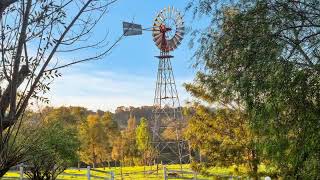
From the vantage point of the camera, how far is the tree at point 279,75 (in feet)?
23.4

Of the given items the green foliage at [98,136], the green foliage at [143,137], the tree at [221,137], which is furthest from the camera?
the green foliage at [143,137]

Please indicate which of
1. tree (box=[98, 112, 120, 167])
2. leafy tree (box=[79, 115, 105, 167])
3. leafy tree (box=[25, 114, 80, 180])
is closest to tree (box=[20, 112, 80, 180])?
leafy tree (box=[25, 114, 80, 180])

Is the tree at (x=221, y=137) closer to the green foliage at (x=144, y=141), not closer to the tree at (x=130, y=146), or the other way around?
the green foliage at (x=144, y=141)

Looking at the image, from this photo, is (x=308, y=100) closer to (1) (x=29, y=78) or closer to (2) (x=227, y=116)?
(1) (x=29, y=78)

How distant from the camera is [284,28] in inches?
296

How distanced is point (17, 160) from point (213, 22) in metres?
5.10

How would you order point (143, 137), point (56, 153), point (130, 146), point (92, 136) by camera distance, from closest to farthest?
point (56, 153), point (92, 136), point (143, 137), point (130, 146)

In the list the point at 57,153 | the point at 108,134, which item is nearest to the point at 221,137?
the point at 57,153

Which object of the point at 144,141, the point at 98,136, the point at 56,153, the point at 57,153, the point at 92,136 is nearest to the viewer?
the point at 56,153

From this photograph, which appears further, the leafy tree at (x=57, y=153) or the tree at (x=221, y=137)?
the leafy tree at (x=57, y=153)

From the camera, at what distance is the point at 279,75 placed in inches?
273

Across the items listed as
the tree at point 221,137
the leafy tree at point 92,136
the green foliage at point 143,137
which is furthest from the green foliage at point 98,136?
the tree at point 221,137

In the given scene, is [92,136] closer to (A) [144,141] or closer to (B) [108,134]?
(B) [108,134]

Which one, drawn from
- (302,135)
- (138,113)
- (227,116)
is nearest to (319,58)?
(302,135)
